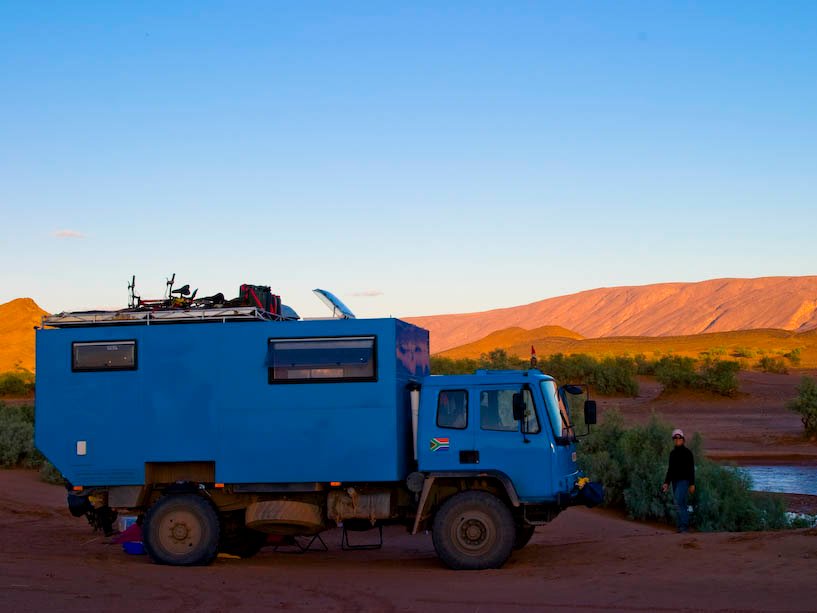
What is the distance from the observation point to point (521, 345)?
364ft

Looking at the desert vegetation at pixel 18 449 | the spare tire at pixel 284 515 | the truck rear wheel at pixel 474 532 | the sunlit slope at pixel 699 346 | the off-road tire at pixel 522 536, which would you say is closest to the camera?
the truck rear wheel at pixel 474 532

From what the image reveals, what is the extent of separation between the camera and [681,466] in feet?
50.2

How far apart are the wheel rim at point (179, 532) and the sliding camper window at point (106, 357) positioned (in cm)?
207

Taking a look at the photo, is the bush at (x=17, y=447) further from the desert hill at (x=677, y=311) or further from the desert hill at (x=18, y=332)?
the desert hill at (x=677, y=311)

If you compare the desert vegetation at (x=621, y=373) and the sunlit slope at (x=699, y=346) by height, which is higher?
the sunlit slope at (x=699, y=346)

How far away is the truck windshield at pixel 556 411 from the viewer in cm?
1253

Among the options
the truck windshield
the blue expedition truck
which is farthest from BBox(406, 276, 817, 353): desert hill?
the blue expedition truck

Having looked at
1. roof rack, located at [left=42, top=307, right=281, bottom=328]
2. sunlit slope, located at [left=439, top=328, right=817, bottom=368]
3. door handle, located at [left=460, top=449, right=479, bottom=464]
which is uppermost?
sunlit slope, located at [left=439, top=328, right=817, bottom=368]

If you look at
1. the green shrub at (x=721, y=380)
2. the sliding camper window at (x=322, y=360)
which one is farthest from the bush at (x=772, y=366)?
the sliding camper window at (x=322, y=360)

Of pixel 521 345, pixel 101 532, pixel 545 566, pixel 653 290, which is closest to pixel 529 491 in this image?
pixel 545 566

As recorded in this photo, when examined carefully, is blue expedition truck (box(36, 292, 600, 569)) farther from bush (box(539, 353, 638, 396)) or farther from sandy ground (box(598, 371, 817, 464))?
bush (box(539, 353, 638, 396))

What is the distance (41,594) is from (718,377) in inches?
1609

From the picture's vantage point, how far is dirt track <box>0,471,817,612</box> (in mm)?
Answer: 10070

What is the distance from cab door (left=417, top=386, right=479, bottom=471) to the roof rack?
104 inches
